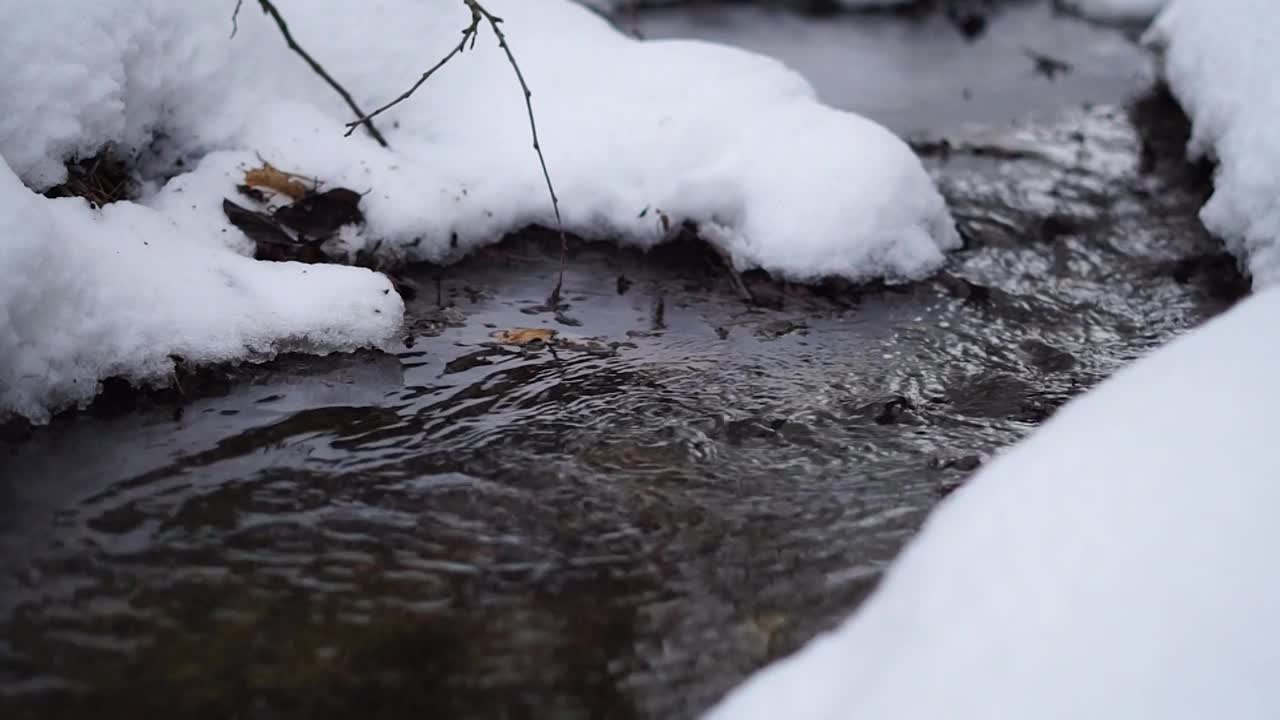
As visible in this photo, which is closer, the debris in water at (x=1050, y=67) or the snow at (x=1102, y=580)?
the snow at (x=1102, y=580)

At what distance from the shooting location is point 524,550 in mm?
2510

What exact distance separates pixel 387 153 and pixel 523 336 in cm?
126

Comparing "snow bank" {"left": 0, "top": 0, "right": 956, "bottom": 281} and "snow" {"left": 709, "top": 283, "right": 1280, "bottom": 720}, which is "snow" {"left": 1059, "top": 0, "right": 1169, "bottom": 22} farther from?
"snow" {"left": 709, "top": 283, "right": 1280, "bottom": 720}

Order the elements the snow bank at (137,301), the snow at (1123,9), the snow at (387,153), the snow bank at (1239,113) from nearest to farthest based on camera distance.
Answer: the snow bank at (137,301) < the snow at (387,153) < the snow bank at (1239,113) < the snow at (1123,9)

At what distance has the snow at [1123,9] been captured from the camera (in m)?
10.7

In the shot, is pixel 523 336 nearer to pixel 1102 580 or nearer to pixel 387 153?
pixel 387 153

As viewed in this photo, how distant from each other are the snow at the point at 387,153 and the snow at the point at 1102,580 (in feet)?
7.09

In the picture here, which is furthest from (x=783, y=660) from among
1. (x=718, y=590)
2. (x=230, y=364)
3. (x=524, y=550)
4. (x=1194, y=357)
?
(x=230, y=364)

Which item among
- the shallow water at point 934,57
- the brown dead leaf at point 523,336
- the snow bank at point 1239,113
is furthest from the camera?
the shallow water at point 934,57

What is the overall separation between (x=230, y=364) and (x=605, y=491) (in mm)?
1404

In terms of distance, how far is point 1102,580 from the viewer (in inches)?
67.6

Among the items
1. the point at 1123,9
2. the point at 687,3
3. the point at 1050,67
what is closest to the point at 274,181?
the point at 1050,67

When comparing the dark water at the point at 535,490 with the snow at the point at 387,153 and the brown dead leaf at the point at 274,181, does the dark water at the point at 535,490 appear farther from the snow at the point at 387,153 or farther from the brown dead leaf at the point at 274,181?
the brown dead leaf at the point at 274,181

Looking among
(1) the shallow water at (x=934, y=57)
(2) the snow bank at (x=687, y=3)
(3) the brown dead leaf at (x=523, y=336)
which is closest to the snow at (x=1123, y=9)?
(1) the shallow water at (x=934, y=57)
